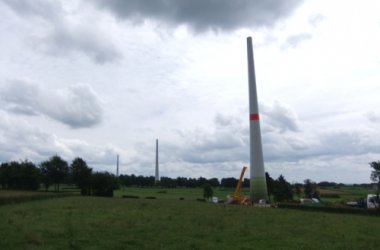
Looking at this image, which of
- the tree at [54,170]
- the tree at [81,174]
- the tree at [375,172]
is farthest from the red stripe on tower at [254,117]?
the tree at [54,170]

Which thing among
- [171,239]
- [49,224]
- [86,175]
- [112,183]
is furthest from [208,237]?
[86,175]

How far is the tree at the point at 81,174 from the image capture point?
371 ft

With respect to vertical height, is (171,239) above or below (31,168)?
below

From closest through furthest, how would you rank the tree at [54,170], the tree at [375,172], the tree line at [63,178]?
the tree at [375,172] → the tree line at [63,178] → the tree at [54,170]

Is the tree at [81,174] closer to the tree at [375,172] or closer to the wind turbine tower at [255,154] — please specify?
the wind turbine tower at [255,154]

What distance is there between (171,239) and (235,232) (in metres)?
4.78

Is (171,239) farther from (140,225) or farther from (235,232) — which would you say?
(140,225)

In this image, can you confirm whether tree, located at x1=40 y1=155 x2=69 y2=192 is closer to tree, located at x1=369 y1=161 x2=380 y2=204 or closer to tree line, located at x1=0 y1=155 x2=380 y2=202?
tree line, located at x1=0 y1=155 x2=380 y2=202

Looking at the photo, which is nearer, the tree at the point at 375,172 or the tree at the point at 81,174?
the tree at the point at 375,172

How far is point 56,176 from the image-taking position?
407 feet

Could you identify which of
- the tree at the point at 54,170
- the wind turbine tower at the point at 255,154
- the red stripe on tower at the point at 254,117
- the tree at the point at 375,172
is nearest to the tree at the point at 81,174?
the tree at the point at 54,170

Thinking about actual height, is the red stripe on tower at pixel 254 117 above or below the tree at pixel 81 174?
above

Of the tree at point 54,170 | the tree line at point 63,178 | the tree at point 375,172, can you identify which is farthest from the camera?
the tree at point 54,170

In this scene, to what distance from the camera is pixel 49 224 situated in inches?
1051
